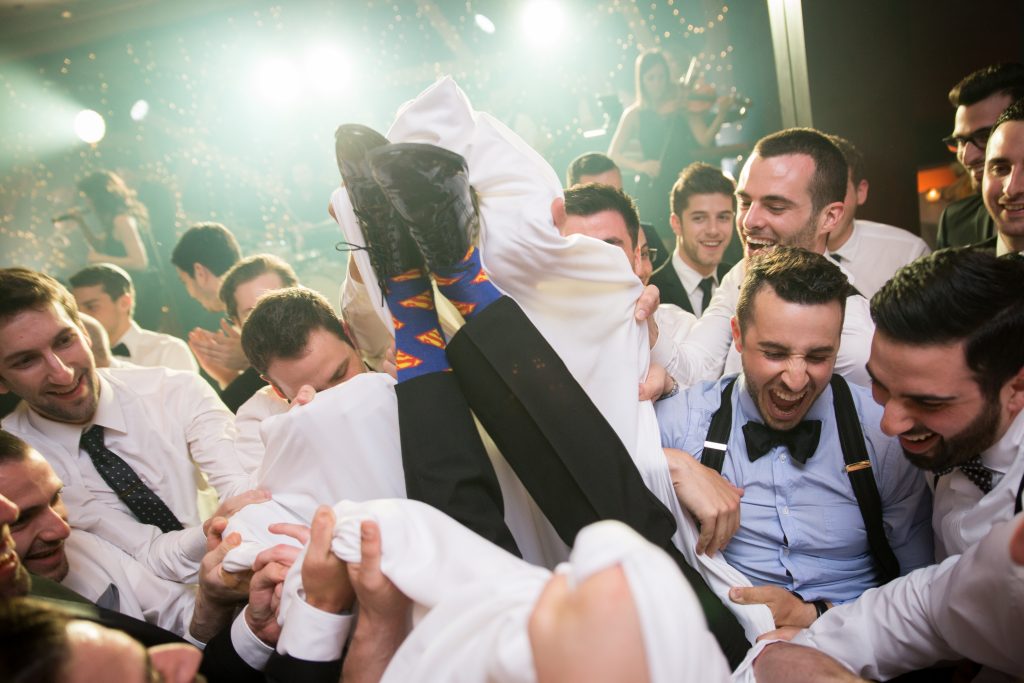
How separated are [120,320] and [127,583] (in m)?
1.98

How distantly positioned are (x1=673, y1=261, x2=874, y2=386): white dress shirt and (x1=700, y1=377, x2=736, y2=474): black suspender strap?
0.30m

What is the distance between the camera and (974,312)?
53.8 inches

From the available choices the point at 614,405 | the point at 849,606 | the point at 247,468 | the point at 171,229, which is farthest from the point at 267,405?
the point at 171,229

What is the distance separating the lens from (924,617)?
132 centimetres

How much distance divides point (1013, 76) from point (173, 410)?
10.8 ft

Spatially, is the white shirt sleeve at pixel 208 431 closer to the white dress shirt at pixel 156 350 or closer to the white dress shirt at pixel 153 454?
the white dress shirt at pixel 153 454

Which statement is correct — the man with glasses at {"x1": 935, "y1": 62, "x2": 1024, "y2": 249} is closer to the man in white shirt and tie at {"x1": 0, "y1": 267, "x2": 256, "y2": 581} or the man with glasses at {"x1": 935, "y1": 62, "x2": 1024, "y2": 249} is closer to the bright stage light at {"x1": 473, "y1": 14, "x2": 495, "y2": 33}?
the man in white shirt and tie at {"x1": 0, "y1": 267, "x2": 256, "y2": 581}

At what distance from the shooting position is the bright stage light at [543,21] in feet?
19.8

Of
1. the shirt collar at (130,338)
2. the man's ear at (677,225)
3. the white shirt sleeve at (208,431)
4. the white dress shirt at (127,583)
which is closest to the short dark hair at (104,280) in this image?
the shirt collar at (130,338)

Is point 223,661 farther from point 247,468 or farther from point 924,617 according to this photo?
point 924,617

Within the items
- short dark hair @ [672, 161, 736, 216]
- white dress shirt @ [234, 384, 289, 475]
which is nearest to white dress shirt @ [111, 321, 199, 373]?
white dress shirt @ [234, 384, 289, 475]

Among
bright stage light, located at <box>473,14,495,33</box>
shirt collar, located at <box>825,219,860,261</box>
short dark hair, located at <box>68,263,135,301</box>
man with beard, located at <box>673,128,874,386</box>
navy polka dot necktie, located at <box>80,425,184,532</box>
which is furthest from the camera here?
bright stage light, located at <box>473,14,495,33</box>

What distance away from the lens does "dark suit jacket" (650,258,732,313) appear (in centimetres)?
321

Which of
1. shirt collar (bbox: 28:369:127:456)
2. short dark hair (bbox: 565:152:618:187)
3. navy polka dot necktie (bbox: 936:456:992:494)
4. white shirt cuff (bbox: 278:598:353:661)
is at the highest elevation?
short dark hair (bbox: 565:152:618:187)
